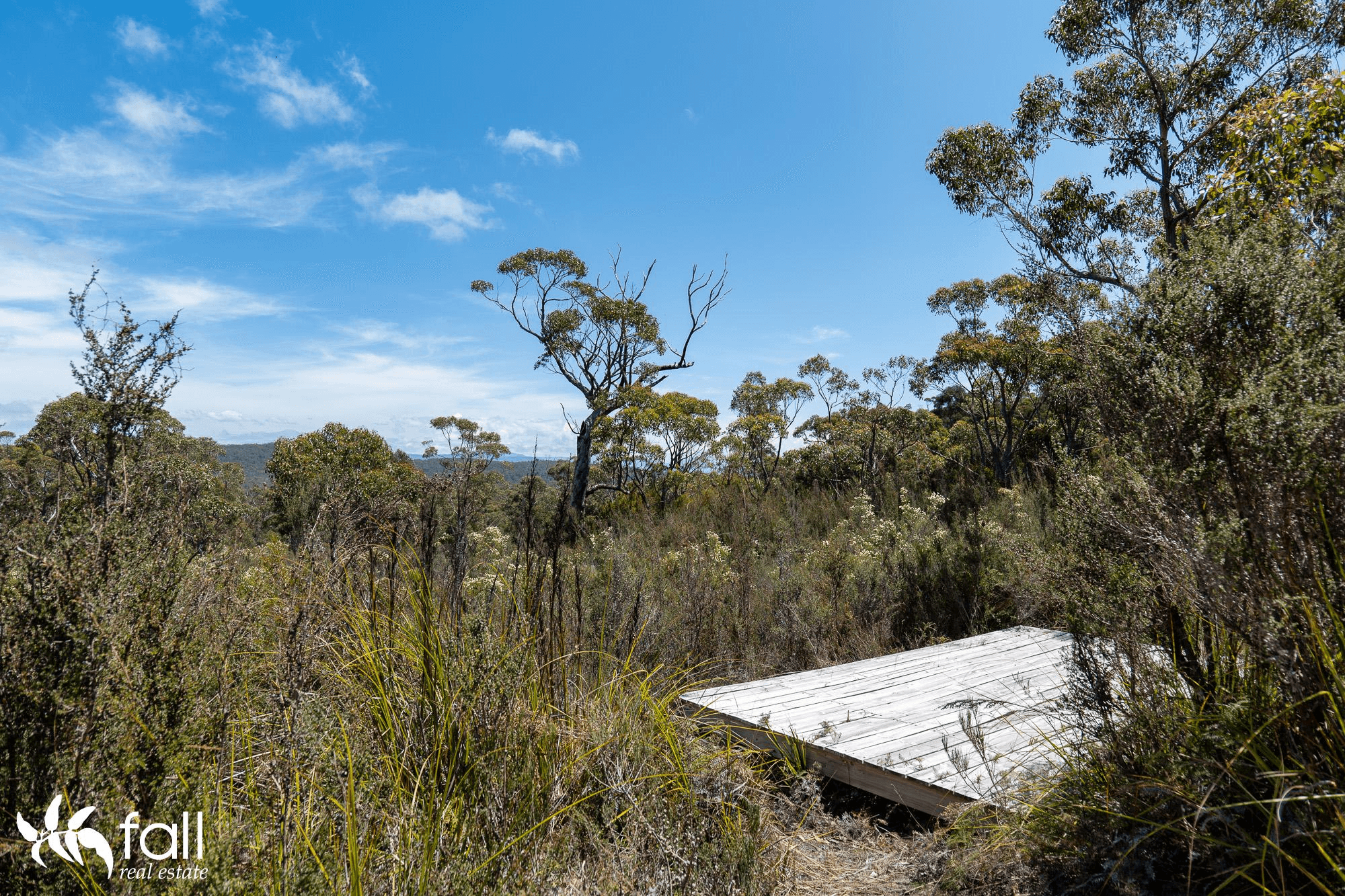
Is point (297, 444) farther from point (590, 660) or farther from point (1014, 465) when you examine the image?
point (1014, 465)

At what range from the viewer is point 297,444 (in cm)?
1523

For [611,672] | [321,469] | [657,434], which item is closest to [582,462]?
[657,434]

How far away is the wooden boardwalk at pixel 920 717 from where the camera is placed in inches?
118

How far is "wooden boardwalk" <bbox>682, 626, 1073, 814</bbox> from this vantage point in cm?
301

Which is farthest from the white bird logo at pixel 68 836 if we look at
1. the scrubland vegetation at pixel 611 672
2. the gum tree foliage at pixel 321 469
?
the gum tree foliage at pixel 321 469

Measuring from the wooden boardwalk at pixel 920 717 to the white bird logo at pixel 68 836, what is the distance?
2.52 meters

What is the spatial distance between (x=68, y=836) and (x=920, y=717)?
3.65 metres

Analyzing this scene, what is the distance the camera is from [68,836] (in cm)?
146

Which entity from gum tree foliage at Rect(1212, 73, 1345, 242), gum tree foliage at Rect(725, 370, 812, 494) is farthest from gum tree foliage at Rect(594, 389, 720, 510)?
gum tree foliage at Rect(1212, 73, 1345, 242)

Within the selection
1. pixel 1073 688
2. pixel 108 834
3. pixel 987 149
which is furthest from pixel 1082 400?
pixel 987 149

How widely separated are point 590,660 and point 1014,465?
1389cm

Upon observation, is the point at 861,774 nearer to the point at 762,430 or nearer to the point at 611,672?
the point at 611,672

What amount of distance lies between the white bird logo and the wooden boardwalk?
2522mm

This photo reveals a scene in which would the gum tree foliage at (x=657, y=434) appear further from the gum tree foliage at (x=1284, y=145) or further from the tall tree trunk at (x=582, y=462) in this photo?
the gum tree foliage at (x=1284, y=145)
